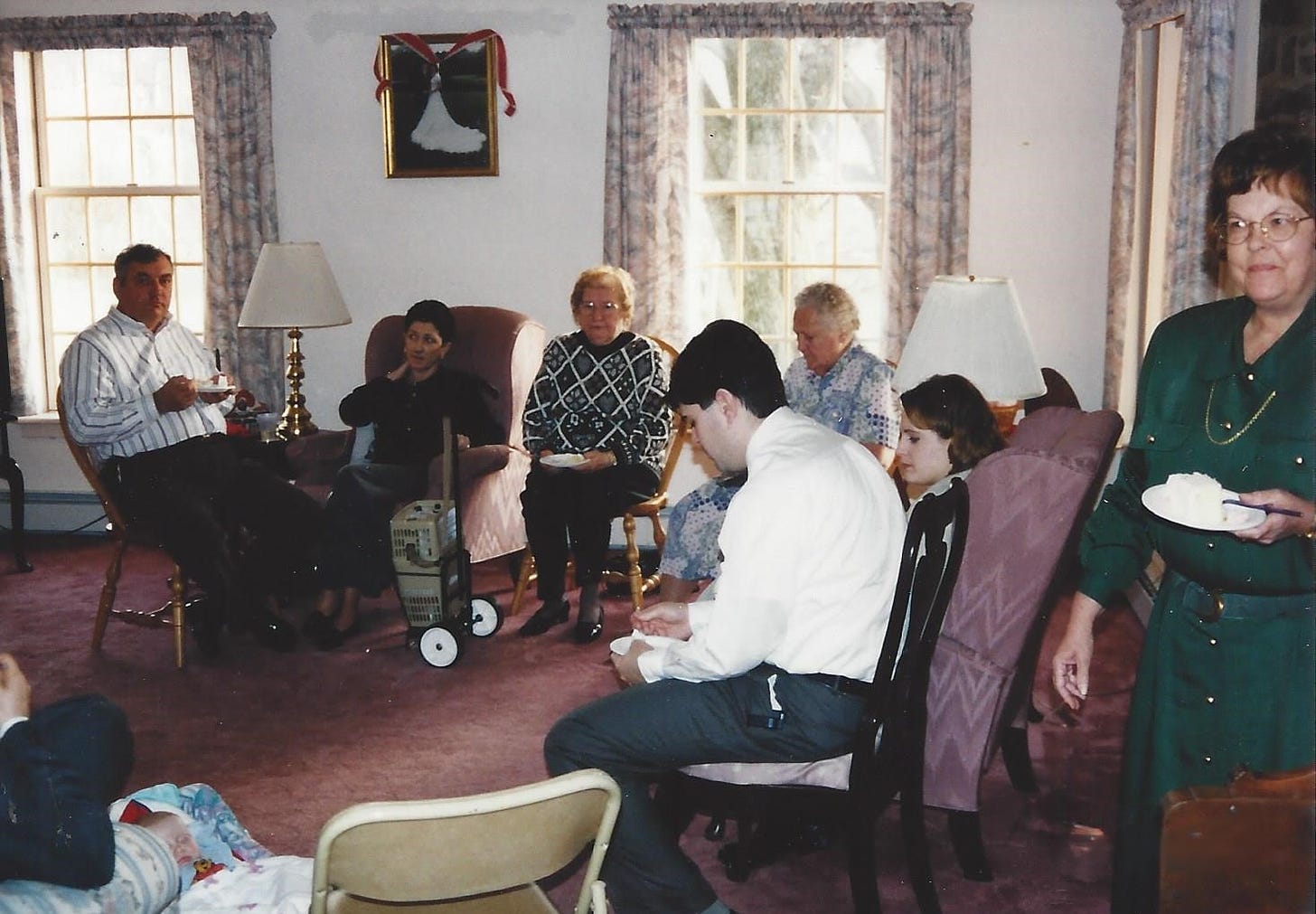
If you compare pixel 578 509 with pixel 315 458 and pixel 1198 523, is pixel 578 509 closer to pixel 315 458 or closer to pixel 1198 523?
pixel 315 458

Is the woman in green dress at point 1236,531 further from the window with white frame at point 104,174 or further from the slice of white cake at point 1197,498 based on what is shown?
the window with white frame at point 104,174

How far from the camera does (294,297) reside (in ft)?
17.7

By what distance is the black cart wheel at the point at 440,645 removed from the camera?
442cm

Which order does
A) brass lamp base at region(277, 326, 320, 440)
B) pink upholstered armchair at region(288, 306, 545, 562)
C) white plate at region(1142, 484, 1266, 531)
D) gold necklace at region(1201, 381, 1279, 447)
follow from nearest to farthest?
white plate at region(1142, 484, 1266, 531), gold necklace at region(1201, 381, 1279, 447), pink upholstered armchair at region(288, 306, 545, 562), brass lamp base at region(277, 326, 320, 440)

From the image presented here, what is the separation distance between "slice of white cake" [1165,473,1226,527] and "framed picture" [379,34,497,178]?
4.54 m

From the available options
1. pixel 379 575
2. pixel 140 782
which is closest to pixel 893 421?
pixel 379 575

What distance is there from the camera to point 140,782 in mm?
3512

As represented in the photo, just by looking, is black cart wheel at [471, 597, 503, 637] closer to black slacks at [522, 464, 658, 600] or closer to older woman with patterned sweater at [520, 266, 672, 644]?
older woman with patterned sweater at [520, 266, 672, 644]

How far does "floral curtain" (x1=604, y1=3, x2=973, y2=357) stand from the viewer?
556cm

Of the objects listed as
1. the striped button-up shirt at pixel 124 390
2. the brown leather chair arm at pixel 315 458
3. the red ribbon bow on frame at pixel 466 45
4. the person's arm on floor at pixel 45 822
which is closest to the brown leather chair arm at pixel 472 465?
the brown leather chair arm at pixel 315 458

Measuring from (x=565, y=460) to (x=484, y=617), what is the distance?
61 centimetres

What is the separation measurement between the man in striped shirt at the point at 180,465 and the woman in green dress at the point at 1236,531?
3275 millimetres

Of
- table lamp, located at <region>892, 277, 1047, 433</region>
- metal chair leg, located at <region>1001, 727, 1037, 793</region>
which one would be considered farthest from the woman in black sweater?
metal chair leg, located at <region>1001, 727, 1037, 793</region>

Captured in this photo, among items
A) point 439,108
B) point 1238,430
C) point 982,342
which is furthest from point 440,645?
point 1238,430
